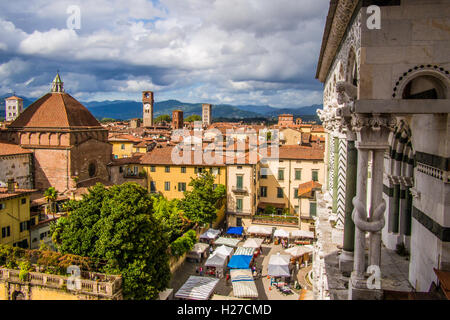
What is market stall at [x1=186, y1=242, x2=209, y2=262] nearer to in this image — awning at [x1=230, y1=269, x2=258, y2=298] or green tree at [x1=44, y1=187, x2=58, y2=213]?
awning at [x1=230, y1=269, x2=258, y2=298]

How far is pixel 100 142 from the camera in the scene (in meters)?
47.0

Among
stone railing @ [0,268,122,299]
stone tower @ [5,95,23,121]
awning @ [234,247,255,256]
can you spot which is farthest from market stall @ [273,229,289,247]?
stone tower @ [5,95,23,121]

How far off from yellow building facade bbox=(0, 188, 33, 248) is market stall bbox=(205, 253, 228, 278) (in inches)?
552

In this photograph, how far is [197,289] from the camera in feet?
75.5

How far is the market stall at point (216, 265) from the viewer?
27.6 metres

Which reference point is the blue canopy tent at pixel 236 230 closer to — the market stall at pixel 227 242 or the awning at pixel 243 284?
the market stall at pixel 227 242

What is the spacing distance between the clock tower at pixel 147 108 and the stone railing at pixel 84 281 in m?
125

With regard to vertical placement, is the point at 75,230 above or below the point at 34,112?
A: below

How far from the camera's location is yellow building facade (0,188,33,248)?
2522 cm

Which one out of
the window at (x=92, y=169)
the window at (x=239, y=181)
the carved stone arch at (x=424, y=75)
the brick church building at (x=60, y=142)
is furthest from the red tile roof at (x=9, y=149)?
the carved stone arch at (x=424, y=75)

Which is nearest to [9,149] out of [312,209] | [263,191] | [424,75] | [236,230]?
[236,230]

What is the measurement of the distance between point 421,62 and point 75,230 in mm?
20129

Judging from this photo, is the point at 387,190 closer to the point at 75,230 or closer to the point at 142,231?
the point at 142,231
